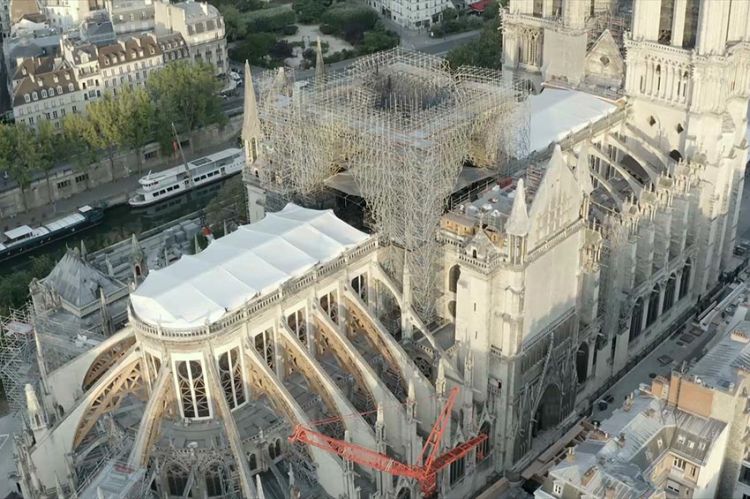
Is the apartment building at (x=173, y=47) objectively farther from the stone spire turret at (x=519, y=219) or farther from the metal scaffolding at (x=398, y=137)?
the stone spire turret at (x=519, y=219)

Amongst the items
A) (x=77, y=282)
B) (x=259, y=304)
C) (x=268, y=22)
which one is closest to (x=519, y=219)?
(x=259, y=304)

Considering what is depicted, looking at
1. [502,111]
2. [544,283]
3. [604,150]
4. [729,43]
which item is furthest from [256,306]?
[729,43]

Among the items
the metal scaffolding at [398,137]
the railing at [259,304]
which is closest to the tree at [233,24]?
the metal scaffolding at [398,137]

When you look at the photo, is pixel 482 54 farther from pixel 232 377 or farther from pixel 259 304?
pixel 232 377

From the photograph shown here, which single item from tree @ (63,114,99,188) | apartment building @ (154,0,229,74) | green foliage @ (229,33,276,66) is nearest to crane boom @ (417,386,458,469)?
tree @ (63,114,99,188)

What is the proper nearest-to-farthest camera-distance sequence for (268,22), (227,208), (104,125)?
(227,208)
(104,125)
(268,22)

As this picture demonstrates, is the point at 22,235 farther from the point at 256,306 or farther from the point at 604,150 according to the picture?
the point at 604,150

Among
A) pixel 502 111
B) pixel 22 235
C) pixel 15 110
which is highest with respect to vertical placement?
pixel 502 111
